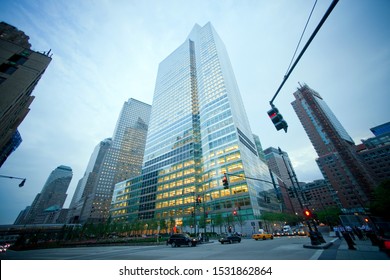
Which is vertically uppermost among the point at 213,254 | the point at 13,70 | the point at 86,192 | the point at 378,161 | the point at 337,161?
the point at 86,192

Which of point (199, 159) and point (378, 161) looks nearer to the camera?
point (199, 159)

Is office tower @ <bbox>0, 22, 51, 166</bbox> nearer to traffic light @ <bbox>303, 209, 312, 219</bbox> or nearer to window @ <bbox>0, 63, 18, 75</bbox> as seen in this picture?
window @ <bbox>0, 63, 18, 75</bbox>

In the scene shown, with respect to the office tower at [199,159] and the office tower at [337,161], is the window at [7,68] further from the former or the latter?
the office tower at [337,161]

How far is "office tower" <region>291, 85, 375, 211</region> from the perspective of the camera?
103m

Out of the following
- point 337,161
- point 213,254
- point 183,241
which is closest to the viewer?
point 213,254

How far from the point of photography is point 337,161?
11725cm

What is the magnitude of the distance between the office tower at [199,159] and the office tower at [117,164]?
6001 cm

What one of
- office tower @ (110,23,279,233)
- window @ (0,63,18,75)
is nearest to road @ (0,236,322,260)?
window @ (0,63,18,75)

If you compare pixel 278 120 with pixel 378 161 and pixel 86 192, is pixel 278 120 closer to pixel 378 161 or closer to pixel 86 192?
pixel 378 161

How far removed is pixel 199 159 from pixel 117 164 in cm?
11429

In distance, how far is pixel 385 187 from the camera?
3966 cm

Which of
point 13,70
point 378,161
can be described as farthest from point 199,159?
point 378,161

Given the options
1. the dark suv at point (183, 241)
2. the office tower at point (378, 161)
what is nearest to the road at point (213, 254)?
the dark suv at point (183, 241)
